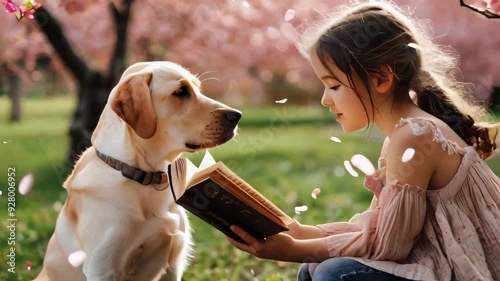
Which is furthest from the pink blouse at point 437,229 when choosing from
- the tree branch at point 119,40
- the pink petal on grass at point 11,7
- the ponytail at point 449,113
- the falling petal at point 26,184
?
the falling petal at point 26,184

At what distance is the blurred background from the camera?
3.88 meters

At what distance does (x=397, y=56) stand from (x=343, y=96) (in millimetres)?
163

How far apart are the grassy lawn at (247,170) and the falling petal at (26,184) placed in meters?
0.04

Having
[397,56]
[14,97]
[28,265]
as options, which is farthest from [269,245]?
[14,97]

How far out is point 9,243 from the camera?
3146 millimetres

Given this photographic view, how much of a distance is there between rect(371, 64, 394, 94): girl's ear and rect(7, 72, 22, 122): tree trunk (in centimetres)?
572

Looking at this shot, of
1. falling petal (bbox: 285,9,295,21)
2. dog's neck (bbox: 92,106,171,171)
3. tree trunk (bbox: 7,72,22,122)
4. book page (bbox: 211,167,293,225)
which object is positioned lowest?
tree trunk (bbox: 7,72,22,122)

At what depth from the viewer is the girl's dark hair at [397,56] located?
203cm

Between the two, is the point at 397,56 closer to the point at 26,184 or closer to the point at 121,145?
the point at 121,145

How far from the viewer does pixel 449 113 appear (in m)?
2.09

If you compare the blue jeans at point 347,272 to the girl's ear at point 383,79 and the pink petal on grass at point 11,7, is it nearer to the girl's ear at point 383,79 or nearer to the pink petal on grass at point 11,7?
the girl's ear at point 383,79

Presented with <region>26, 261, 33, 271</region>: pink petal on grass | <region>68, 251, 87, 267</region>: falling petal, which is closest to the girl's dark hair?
<region>68, 251, 87, 267</region>: falling petal

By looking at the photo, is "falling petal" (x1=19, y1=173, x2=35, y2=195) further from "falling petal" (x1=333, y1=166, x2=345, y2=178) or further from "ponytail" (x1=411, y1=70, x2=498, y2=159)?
"ponytail" (x1=411, y1=70, x2=498, y2=159)

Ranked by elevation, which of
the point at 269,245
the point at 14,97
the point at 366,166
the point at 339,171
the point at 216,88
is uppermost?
the point at 269,245
